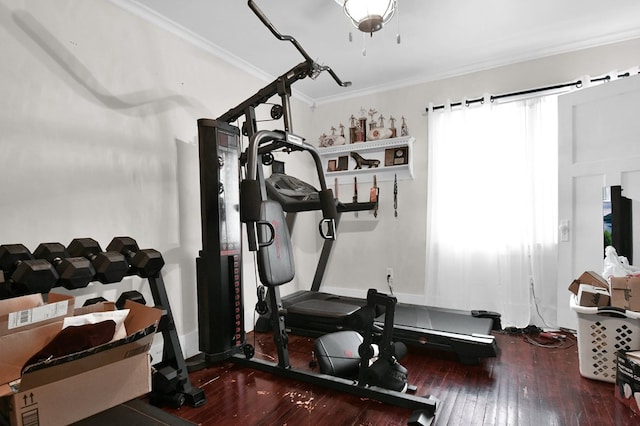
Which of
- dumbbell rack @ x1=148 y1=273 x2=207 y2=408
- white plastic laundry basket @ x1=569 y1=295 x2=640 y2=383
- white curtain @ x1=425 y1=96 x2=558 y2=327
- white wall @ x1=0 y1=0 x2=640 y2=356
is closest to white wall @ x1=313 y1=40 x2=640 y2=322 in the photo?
white wall @ x1=0 y1=0 x2=640 y2=356

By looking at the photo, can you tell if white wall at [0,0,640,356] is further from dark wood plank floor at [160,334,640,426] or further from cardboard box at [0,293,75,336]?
cardboard box at [0,293,75,336]

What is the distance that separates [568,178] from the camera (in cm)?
266

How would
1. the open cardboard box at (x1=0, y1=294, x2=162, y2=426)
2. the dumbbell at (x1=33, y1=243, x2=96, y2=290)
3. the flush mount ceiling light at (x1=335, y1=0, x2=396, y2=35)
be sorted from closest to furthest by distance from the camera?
the open cardboard box at (x1=0, y1=294, x2=162, y2=426), the dumbbell at (x1=33, y1=243, x2=96, y2=290), the flush mount ceiling light at (x1=335, y1=0, x2=396, y2=35)

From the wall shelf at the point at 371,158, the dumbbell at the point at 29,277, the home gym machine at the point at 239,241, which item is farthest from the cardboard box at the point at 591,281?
the dumbbell at the point at 29,277

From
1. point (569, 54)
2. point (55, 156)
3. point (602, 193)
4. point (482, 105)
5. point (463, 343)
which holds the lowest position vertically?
point (463, 343)

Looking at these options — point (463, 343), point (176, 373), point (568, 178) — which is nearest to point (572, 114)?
point (568, 178)

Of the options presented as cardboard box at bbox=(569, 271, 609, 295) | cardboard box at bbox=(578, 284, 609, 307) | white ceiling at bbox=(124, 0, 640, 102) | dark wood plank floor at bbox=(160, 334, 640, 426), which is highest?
white ceiling at bbox=(124, 0, 640, 102)

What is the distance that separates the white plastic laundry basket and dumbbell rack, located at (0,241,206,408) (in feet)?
7.41

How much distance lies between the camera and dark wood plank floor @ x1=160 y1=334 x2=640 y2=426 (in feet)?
5.56

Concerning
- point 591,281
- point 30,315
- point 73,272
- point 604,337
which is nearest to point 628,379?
point 604,337

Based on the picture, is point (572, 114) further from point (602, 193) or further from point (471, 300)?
point (471, 300)

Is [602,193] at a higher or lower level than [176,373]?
higher

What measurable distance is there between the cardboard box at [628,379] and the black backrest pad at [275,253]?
187cm

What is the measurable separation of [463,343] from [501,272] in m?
1.03
